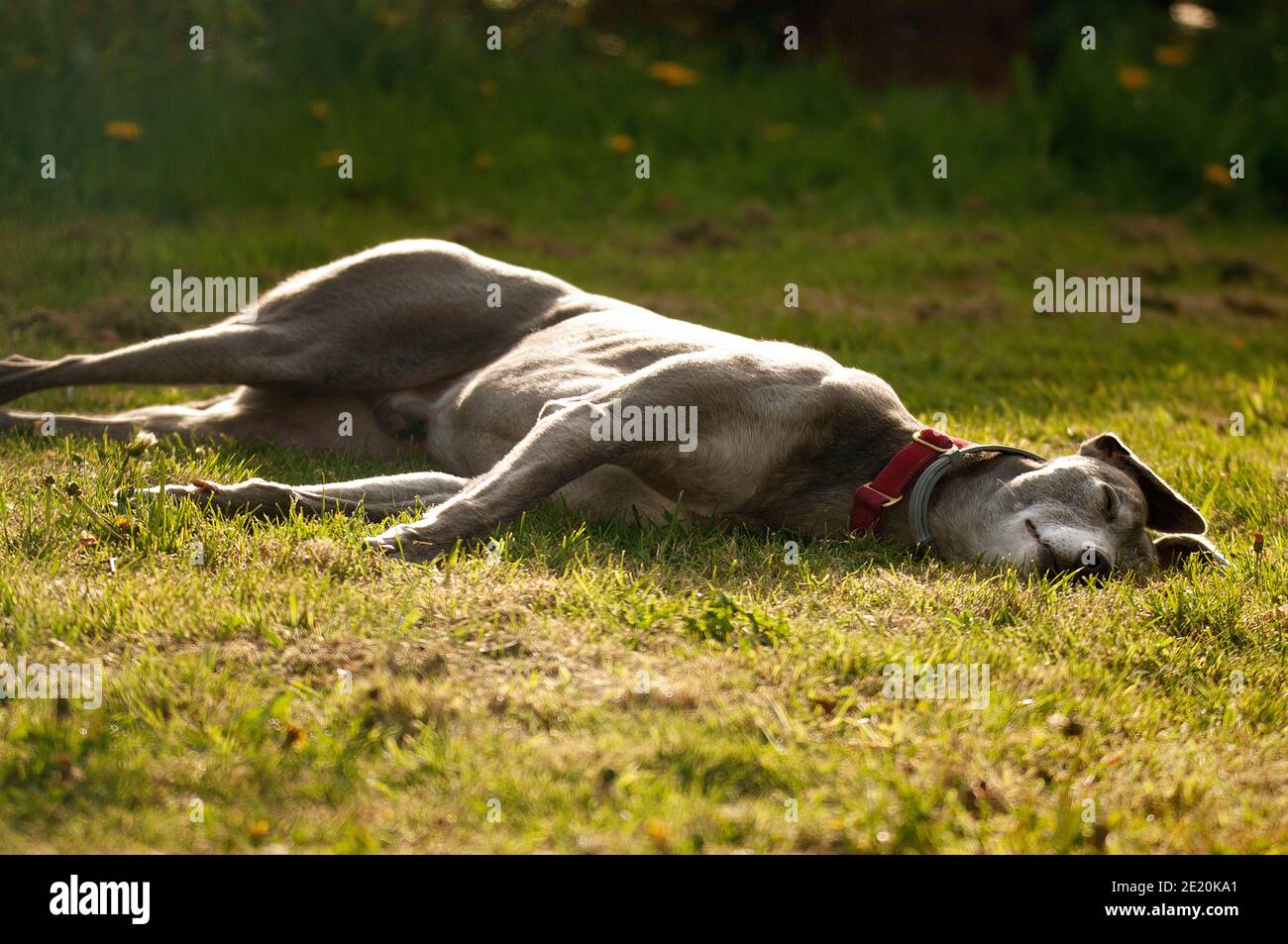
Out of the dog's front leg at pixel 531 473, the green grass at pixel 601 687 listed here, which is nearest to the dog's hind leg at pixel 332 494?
the green grass at pixel 601 687

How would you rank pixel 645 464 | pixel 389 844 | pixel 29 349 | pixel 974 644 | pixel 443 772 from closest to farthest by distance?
pixel 389 844 < pixel 443 772 < pixel 974 644 < pixel 645 464 < pixel 29 349

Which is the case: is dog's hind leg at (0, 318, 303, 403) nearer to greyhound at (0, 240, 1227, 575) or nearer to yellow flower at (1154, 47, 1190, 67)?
greyhound at (0, 240, 1227, 575)

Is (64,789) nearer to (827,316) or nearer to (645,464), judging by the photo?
(645,464)

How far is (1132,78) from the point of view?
33.9ft

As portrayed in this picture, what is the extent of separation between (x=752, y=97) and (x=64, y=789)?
874cm

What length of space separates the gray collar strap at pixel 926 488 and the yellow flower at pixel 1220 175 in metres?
6.80

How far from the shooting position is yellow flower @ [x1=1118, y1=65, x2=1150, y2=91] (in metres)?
10.3

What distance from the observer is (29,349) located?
593 centimetres

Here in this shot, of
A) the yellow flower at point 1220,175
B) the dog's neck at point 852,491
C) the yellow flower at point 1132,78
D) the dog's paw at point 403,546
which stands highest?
the yellow flower at point 1132,78

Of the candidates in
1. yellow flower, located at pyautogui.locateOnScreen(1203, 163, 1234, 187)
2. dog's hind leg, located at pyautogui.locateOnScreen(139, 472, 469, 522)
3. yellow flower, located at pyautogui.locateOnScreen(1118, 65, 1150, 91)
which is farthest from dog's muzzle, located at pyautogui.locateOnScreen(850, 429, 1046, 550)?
yellow flower, located at pyautogui.locateOnScreen(1118, 65, 1150, 91)

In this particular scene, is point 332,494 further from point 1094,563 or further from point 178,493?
point 1094,563

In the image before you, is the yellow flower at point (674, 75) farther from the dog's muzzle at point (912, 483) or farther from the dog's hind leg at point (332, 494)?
the dog's muzzle at point (912, 483)

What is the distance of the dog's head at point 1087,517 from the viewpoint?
12.7 feet

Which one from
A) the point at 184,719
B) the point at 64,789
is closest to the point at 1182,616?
the point at 184,719
